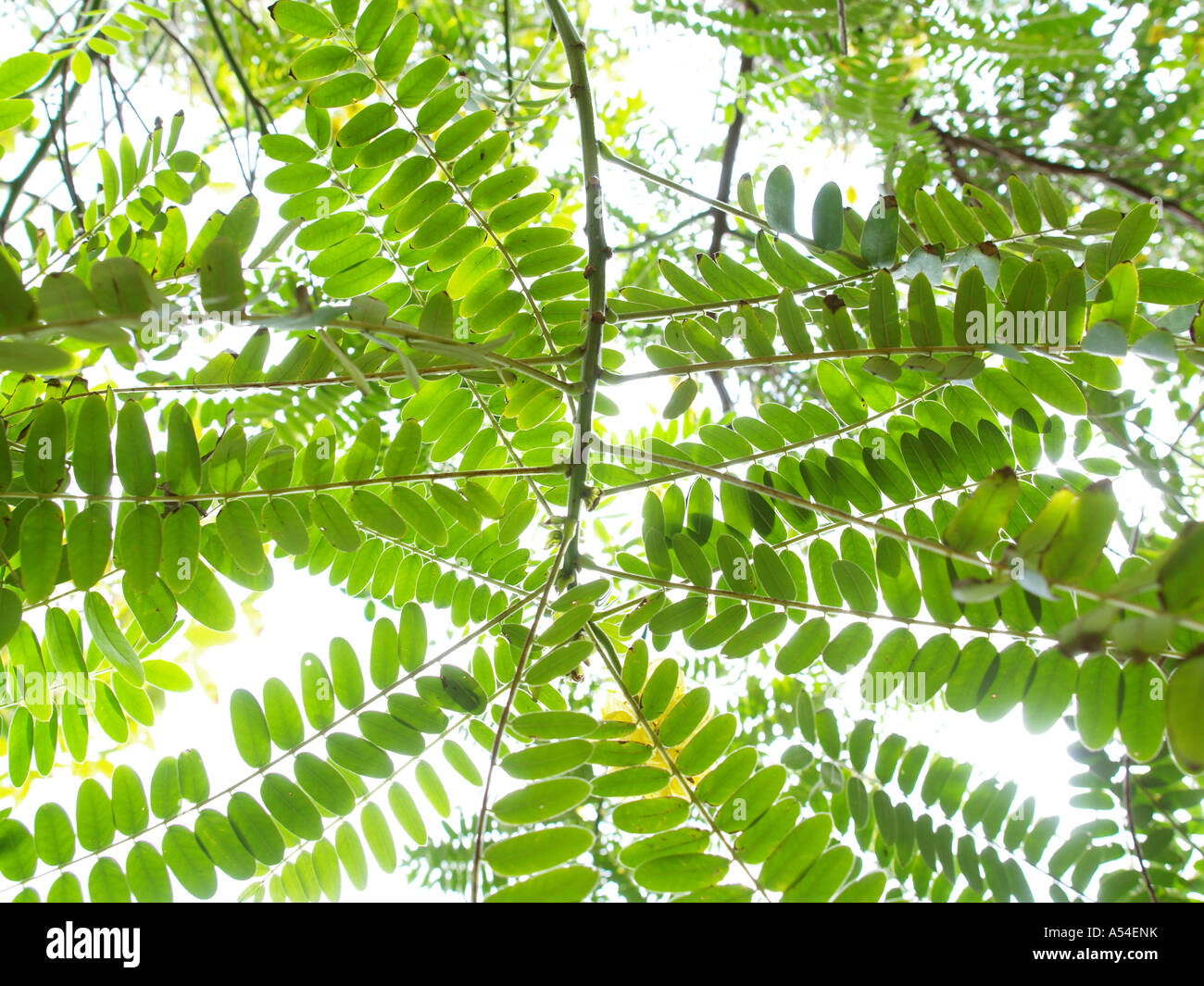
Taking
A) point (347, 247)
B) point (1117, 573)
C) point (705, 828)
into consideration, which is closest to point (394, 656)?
point (705, 828)

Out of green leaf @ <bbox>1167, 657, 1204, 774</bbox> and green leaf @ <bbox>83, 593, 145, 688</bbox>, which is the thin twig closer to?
green leaf @ <bbox>1167, 657, 1204, 774</bbox>

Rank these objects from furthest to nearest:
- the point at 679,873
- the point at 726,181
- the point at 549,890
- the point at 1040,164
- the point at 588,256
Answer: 1. the point at 1040,164
2. the point at 726,181
3. the point at 588,256
4. the point at 679,873
5. the point at 549,890

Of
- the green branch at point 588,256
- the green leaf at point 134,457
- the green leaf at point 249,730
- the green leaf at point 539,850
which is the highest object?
the green branch at point 588,256

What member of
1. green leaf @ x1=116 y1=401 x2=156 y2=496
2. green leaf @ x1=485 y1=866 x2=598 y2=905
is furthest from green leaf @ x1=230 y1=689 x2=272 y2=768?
green leaf @ x1=485 y1=866 x2=598 y2=905

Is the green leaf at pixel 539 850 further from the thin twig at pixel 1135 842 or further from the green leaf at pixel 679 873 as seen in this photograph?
the thin twig at pixel 1135 842

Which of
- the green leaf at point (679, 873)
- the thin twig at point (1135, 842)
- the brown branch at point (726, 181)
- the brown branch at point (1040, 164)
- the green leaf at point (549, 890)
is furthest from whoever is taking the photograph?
the brown branch at point (1040, 164)

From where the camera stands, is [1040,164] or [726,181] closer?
[726,181]

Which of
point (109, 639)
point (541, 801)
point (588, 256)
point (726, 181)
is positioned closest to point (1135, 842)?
point (541, 801)

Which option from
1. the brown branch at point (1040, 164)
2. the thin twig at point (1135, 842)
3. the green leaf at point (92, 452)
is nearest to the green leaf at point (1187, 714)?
the thin twig at point (1135, 842)

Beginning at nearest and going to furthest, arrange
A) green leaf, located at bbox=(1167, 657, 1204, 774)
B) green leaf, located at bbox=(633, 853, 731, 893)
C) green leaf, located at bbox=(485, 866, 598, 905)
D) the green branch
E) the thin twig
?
green leaf, located at bbox=(1167, 657, 1204, 774) < green leaf, located at bbox=(485, 866, 598, 905) < green leaf, located at bbox=(633, 853, 731, 893) < the green branch < the thin twig

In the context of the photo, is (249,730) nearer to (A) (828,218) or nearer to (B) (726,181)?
(A) (828,218)

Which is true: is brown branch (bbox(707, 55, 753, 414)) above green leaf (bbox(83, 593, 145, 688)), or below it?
above
